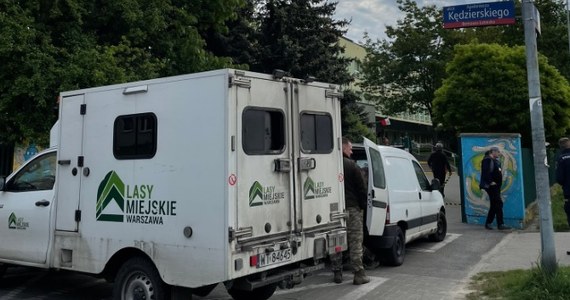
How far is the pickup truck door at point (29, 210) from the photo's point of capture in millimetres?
6320

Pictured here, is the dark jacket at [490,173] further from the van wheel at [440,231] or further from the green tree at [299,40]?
the green tree at [299,40]

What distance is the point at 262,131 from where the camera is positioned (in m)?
5.43

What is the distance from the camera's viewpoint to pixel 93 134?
5.89m

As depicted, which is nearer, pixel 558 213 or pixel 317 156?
pixel 317 156

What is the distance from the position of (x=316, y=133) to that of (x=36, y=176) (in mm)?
3796

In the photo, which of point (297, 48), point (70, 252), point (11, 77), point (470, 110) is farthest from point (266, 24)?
point (70, 252)

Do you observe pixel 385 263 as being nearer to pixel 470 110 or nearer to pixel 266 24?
pixel 470 110

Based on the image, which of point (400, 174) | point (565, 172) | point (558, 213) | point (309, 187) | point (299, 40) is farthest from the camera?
point (299, 40)

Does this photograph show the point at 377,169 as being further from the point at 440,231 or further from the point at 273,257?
the point at 440,231

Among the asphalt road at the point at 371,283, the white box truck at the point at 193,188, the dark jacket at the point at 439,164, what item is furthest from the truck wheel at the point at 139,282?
the dark jacket at the point at 439,164

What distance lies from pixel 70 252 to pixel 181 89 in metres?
2.40

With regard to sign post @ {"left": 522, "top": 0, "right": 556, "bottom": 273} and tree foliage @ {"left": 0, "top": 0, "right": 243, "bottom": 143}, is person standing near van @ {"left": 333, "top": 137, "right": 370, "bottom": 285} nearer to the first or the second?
sign post @ {"left": 522, "top": 0, "right": 556, "bottom": 273}

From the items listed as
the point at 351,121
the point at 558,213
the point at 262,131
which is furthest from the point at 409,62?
the point at 262,131

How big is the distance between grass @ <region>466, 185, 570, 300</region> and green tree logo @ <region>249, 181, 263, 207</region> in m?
2.98
